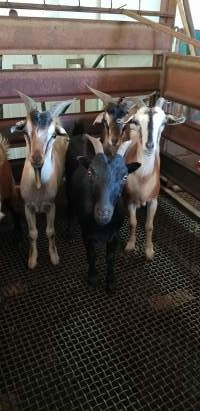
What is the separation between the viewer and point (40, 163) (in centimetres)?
259

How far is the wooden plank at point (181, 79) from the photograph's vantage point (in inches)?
136

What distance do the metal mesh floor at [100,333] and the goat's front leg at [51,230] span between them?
0.31 feet

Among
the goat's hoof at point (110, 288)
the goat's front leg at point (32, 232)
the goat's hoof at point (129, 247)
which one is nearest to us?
the goat's hoof at point (110, 288)

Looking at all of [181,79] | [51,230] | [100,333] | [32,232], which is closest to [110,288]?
[100,333]

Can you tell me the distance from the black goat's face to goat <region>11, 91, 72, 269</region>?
44 centimetres

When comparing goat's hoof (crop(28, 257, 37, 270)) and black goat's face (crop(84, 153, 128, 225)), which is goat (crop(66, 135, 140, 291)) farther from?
goat's hoof (crop(28, 257, 37, 270))

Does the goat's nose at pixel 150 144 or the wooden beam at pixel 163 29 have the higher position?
the wooden beam at pixel 163 29

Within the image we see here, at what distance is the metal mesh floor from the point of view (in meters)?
2.08

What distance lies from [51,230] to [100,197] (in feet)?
3.04

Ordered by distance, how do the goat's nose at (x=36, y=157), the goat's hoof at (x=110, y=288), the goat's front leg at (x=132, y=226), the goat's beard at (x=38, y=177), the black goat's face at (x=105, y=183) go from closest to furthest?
the black goat's face at (x=105, y=183), the goat's nose at (x=36, y=157), the goat's beard at (x=38, y=177), the goat's hoof at (x=110, y=288), the goat's front leg at (x=132, y=226)

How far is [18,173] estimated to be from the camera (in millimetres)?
4000

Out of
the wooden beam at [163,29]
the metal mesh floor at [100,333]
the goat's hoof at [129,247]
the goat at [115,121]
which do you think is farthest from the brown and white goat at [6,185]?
the wooden beam at [163,29]

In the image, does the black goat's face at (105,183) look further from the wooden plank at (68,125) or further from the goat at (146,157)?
the wooden plank at (68,125)

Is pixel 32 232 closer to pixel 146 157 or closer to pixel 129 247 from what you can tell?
pixel 129 247
